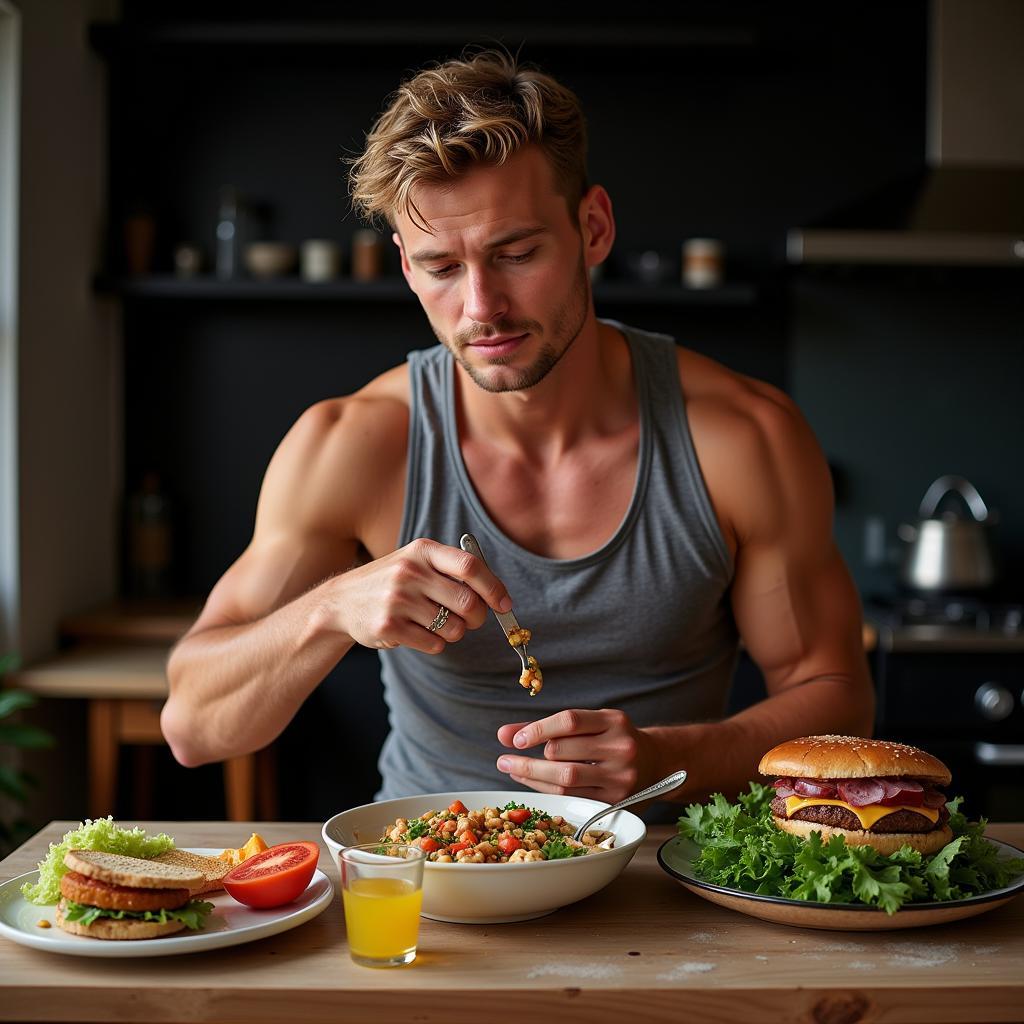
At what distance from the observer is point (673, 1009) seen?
978mm

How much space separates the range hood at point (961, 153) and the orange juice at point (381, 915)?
8.27 ft

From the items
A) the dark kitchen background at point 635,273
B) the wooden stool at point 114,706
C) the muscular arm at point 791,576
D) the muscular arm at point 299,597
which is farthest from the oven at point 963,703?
the muscular arm at point 299,597

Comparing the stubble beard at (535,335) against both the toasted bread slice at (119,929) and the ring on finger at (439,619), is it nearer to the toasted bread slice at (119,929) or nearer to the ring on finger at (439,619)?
the ring on finger at (439,619)

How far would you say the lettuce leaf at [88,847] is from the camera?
1.09 m

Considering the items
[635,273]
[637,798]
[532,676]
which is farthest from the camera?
[635,273]

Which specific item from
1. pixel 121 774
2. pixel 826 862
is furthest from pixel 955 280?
pixel 826 862

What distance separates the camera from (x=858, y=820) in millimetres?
1156

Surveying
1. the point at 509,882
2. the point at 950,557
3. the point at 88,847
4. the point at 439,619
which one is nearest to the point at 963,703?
the point at 950,557

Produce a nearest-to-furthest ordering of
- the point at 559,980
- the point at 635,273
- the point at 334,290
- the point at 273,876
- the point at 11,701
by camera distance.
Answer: the point at 559,980 < the point at 273,876 < the point at 11,701 < the point at 334,290 < the point at 635,273

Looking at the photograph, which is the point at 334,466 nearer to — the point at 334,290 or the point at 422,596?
the point at 422,596

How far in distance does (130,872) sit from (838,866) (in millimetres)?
577

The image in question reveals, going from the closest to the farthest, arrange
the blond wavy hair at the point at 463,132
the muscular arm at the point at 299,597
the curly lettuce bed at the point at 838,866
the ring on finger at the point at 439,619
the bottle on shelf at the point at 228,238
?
the curly lettuce bed at the point at 838,866 < the ring on finger at the point at 439,619 < the muscular arm at the point at 299,597 < the blond wavy hair at the point at 463,132 < the bottle on shelf at the point at 228,238

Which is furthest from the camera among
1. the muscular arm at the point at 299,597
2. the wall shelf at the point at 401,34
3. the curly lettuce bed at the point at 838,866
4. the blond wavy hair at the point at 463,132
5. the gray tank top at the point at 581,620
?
the wall shelf at the point at 401,34

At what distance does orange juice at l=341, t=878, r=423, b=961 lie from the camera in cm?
101
